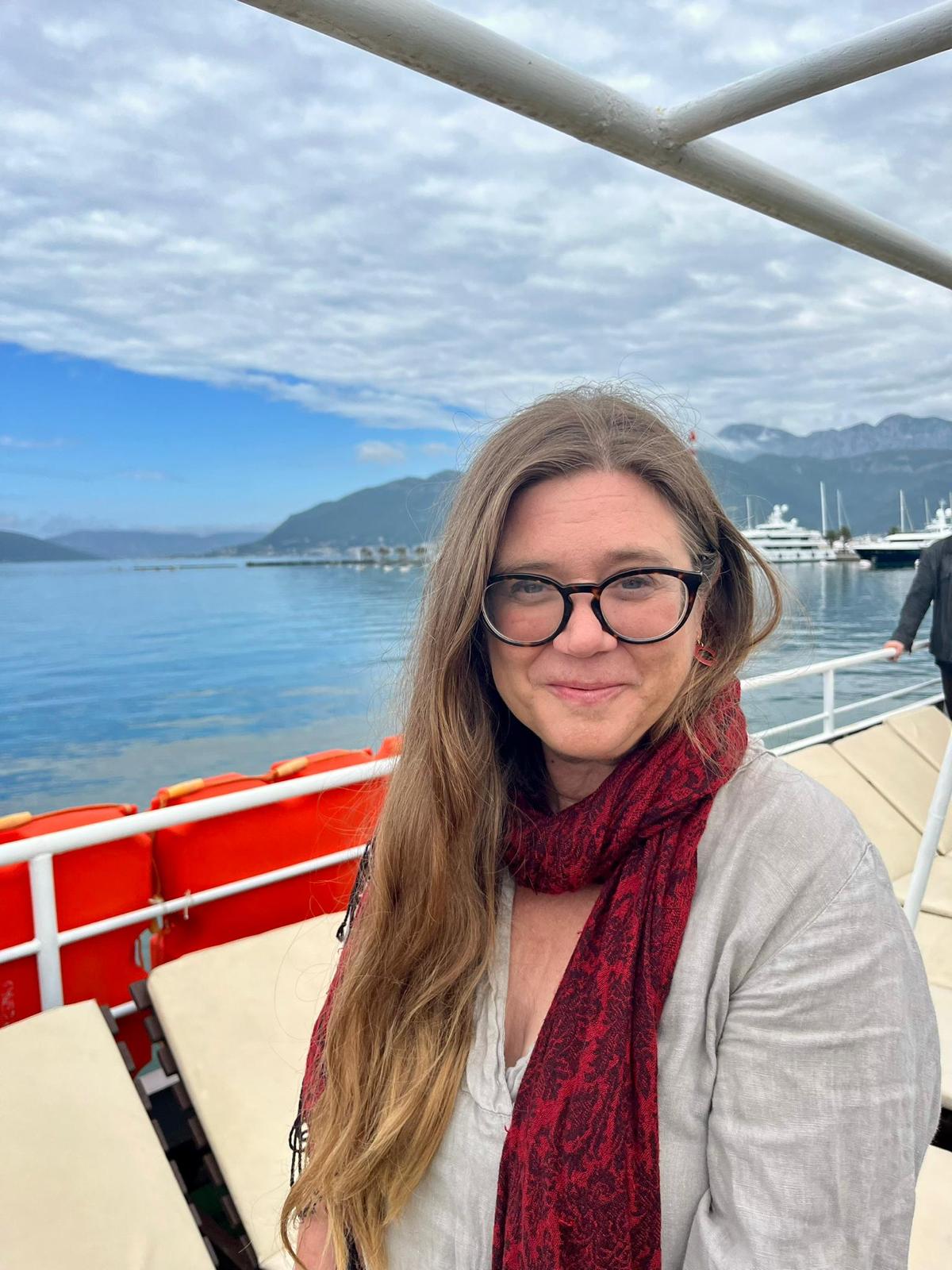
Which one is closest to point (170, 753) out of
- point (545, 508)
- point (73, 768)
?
point (73, 768)

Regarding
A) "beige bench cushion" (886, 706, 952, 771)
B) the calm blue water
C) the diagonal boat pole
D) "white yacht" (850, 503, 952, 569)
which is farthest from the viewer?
the calm blue water

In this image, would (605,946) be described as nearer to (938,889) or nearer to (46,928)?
(46,928)

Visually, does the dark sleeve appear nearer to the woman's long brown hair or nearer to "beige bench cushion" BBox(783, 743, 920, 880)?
"beige bench cushion" BBox(783, 743, 920, 880)

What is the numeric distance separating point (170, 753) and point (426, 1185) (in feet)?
110

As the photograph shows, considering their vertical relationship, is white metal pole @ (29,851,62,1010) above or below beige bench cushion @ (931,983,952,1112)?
above

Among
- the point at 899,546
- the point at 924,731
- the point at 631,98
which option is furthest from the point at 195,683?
the point at 631,98

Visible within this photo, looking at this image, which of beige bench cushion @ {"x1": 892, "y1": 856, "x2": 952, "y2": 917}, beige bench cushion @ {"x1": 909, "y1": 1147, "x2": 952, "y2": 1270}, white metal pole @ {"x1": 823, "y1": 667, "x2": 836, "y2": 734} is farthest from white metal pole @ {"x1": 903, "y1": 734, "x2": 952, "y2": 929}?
white metal pole @ {"x1": 823, "y1": 667, "x2": 836, "y2": 734}

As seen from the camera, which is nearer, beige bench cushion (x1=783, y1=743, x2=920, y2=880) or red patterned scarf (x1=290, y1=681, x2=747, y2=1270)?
red patterned scarf (x1=290, y1=681, x2=747, y2=1270)

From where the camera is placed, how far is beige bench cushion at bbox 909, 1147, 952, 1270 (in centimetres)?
140

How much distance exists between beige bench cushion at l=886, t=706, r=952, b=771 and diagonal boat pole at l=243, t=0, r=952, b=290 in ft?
13.7

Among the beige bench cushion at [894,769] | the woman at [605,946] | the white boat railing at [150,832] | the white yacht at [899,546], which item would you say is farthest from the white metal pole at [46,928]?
the white yacht at [899,546]

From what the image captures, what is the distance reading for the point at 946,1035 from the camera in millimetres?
2070

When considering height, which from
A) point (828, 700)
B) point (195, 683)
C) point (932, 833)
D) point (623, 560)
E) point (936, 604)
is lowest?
point (195, 683)

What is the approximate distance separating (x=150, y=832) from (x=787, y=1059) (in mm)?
1866
